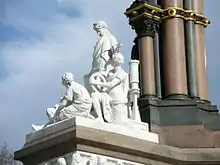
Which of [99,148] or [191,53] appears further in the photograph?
[191,53]

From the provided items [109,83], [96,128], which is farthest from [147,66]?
[96,128]

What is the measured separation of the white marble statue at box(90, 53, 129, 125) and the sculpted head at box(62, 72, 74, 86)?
1.60 feet

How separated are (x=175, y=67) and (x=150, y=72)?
0.51m

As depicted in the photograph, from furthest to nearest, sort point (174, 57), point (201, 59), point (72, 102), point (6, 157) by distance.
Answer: point (6, 157)
point (201, 59)
point (174, 57)
point (72, 102)

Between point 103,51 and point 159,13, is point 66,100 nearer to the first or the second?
point 103,51

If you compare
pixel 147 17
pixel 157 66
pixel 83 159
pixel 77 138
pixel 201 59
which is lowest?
pixel 83 159

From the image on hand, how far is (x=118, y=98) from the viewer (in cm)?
1450

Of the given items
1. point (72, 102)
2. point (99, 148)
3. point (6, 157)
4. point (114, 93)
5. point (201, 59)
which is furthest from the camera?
point (6, 157)

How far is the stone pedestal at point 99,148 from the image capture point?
13250 millimetres

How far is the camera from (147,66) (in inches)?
631

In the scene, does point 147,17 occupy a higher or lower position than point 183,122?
higher

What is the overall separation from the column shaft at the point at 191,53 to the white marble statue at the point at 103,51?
65.9 inches

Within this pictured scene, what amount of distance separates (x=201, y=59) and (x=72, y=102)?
136 inches

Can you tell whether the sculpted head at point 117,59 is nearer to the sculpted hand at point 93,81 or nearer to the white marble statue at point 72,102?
the sculpted hand at point 93,81
